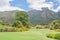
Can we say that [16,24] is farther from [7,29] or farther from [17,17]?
[7,29]

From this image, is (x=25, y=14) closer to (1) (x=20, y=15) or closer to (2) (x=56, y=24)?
(1) (x=20, y=15)

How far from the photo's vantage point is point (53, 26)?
7219 cm

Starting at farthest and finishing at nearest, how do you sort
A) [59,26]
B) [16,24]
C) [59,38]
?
[59,26]
[16,24]
[59,38]

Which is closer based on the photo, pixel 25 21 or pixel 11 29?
pixel 11 29

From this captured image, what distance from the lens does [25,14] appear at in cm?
7438

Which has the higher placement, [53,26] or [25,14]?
[25,14]

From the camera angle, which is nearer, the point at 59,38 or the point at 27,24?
the point at 59,38

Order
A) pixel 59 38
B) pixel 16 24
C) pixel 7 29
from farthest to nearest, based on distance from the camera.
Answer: pixel 16 24 < pixel 7 29 < pixel 59 38

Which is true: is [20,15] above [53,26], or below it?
above

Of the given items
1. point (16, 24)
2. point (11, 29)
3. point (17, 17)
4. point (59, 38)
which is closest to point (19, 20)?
point (17, 17)

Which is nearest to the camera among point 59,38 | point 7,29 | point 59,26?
point 59,38

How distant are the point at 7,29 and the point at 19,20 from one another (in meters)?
23.9

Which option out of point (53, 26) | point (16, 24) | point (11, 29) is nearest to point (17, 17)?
point (16, 24)

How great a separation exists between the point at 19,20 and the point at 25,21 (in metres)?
2.57
